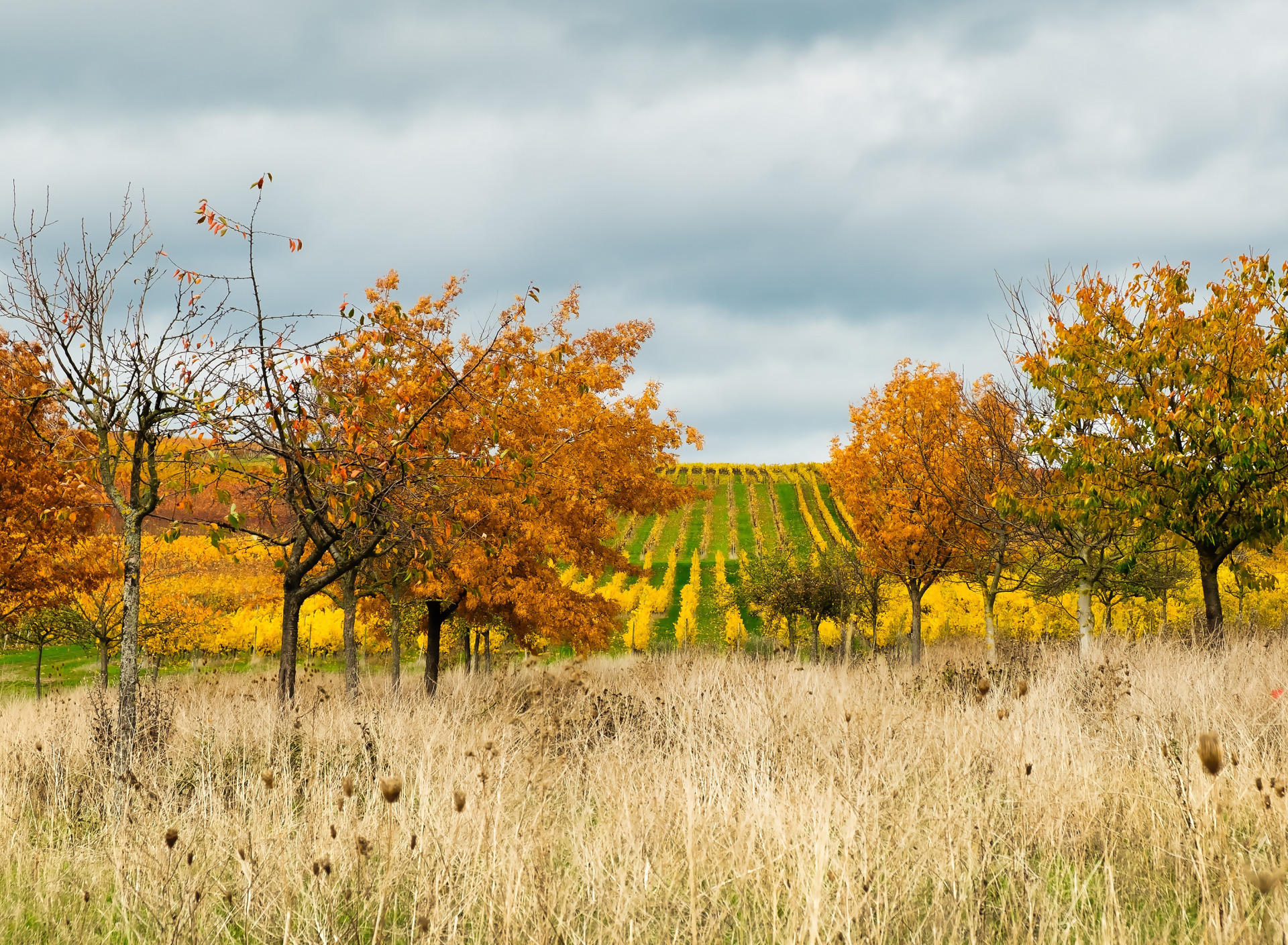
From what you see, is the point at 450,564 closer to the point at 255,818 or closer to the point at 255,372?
the point at 255,372

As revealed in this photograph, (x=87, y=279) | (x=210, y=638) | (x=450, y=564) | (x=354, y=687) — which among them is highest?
(x=87, y=279)

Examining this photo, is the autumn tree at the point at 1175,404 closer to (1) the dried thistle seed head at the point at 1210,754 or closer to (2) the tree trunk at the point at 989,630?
(2) the tree trunk at the point at 989,630

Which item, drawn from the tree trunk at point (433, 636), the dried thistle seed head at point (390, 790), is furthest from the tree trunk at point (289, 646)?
the dried thistle seed head at point (390, 790)

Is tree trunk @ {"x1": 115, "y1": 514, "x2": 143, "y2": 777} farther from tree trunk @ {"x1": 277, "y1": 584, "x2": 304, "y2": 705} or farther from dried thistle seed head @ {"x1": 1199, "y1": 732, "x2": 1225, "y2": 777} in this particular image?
dried thistle seed head @ {"x1": 1199, "y1": 732, "x2": 1225, "y2": 777}

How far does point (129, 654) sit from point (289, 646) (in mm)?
2738

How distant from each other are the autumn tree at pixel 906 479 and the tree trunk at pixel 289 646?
42.8ft

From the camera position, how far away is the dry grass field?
3102mm

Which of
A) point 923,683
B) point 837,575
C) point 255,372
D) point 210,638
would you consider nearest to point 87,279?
point 255,372

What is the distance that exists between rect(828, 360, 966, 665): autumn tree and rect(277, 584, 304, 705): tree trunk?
13.0m

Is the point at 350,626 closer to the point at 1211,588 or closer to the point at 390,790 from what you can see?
the point at 390,790

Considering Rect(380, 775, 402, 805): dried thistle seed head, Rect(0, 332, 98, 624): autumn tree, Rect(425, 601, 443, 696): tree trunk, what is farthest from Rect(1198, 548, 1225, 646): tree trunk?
Rect(0, 332, 98, 624): autumn tree

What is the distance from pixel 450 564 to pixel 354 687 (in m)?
2.43

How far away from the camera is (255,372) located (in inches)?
246

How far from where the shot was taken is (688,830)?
3.59m
